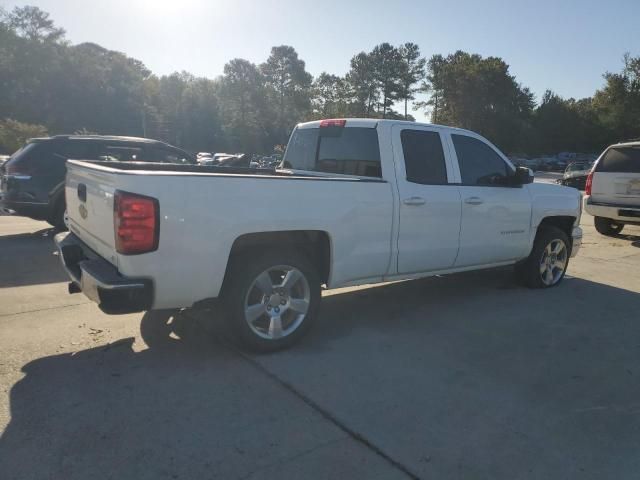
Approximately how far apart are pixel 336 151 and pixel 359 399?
264 cm

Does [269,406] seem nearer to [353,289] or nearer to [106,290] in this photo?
[106,290]

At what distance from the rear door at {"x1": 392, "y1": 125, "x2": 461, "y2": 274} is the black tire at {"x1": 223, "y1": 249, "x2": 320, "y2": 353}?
1000mm

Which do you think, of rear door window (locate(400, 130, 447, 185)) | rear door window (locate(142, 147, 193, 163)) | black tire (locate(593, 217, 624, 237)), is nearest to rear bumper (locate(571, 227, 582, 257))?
rear door window (locate(400, 130, 447, 185))

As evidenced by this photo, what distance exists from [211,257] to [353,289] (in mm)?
2845

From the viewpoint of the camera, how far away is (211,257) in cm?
357

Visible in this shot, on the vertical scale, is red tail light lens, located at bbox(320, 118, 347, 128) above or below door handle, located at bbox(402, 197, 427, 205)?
above

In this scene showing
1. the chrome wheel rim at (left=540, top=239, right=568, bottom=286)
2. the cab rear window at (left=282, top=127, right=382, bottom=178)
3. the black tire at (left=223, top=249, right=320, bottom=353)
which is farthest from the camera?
Result: the chrome wheel rim at (left=540, top=239, right=568, bottom=286)

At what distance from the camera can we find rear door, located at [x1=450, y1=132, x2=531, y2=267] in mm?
5234

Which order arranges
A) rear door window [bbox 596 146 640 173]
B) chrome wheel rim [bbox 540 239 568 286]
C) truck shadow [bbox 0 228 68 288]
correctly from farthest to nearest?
1. rear door window [bbox 596 146 640 173]
2. chrome wheel rim [bbox 540 239 568 286]
3. truck shadow [bbox 0 228 68 288]

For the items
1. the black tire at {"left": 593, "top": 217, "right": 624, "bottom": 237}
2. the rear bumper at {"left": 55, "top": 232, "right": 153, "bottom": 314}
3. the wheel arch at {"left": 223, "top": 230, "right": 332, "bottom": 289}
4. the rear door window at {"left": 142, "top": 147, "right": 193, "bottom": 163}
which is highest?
the rear door window at {"left": 142, "top": 147, "right": 193, "bottom": 163}

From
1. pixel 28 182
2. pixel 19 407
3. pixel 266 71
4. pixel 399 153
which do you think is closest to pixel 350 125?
pixel 399 153

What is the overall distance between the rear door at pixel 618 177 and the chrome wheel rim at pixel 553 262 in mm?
4532

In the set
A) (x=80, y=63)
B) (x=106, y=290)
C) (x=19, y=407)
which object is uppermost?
(x=80, y=63)

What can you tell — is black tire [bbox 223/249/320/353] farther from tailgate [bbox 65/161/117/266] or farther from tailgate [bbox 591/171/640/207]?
tailgate [bbox 591/171/640/207]
